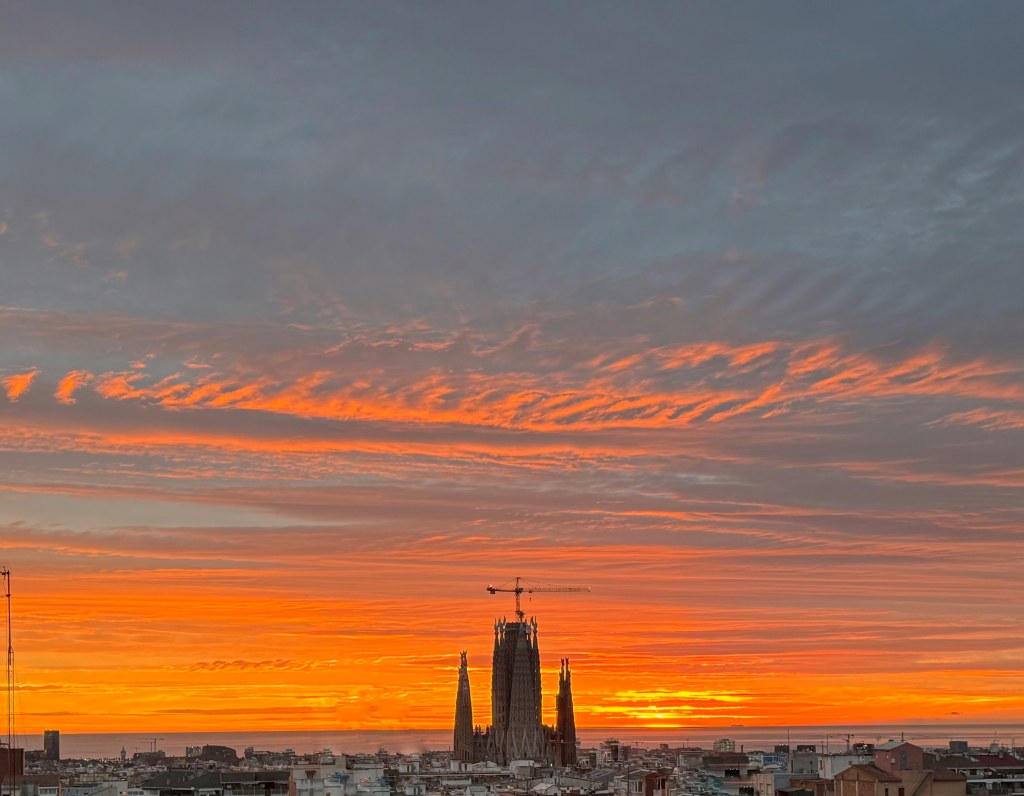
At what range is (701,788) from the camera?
118625 millimetres

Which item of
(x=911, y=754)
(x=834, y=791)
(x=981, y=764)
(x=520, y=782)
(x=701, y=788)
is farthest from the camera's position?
(x=520, y=782)

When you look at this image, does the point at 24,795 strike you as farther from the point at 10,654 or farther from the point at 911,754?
the point at 911,754

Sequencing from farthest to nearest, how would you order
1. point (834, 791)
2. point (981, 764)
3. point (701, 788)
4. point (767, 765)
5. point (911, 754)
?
point (767, 765)
point (981, 764)
point (701, 788)
point (911, 754)
point (834, 791)

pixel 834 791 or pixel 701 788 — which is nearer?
pixel 834 791

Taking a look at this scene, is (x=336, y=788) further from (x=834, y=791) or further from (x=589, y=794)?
(x=834, y=791)

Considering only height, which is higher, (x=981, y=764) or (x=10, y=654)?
(x=10, y=654)

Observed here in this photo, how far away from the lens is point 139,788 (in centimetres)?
15312

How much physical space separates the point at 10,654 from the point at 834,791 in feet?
173

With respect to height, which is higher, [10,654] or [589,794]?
[10,654]

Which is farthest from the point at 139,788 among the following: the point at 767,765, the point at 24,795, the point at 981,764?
the point at 981,764

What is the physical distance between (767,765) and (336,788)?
40762 mm

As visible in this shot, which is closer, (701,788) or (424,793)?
(701,788)

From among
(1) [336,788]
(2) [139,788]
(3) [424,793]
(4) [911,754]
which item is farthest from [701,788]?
(2) [139,788]

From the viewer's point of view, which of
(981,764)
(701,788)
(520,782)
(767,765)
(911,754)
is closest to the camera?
(911,754)
